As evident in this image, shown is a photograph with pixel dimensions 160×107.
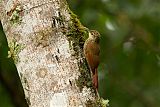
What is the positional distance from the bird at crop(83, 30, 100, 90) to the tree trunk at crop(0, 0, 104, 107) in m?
0.05

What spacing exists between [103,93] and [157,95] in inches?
27.2

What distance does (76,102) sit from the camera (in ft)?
6.67

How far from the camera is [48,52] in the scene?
2107 millimetres

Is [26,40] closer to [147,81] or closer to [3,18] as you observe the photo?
[3,18]

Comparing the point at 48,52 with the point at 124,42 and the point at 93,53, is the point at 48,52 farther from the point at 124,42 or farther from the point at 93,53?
the point at 124,42

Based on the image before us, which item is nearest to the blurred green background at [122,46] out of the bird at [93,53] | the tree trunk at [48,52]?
the bird at [93,53]

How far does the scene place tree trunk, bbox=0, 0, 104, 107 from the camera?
2072 millimetres

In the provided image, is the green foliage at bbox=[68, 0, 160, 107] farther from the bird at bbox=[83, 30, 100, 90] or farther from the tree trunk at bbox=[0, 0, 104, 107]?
the tree trunk at bbox=[0, 0, 104, 107]

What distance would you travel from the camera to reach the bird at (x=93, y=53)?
88.7 inches

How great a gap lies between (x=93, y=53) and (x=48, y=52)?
1.10 feet

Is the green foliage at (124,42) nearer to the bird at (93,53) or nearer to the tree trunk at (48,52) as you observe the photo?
the bird at (93,53)

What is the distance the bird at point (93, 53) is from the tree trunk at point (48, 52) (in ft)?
0.17

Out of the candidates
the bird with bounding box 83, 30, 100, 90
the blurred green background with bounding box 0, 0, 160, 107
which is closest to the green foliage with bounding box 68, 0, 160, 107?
the blurred green background with bounding box 0, 0, 160, 107

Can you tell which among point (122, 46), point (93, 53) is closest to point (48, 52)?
point (93, 53)
